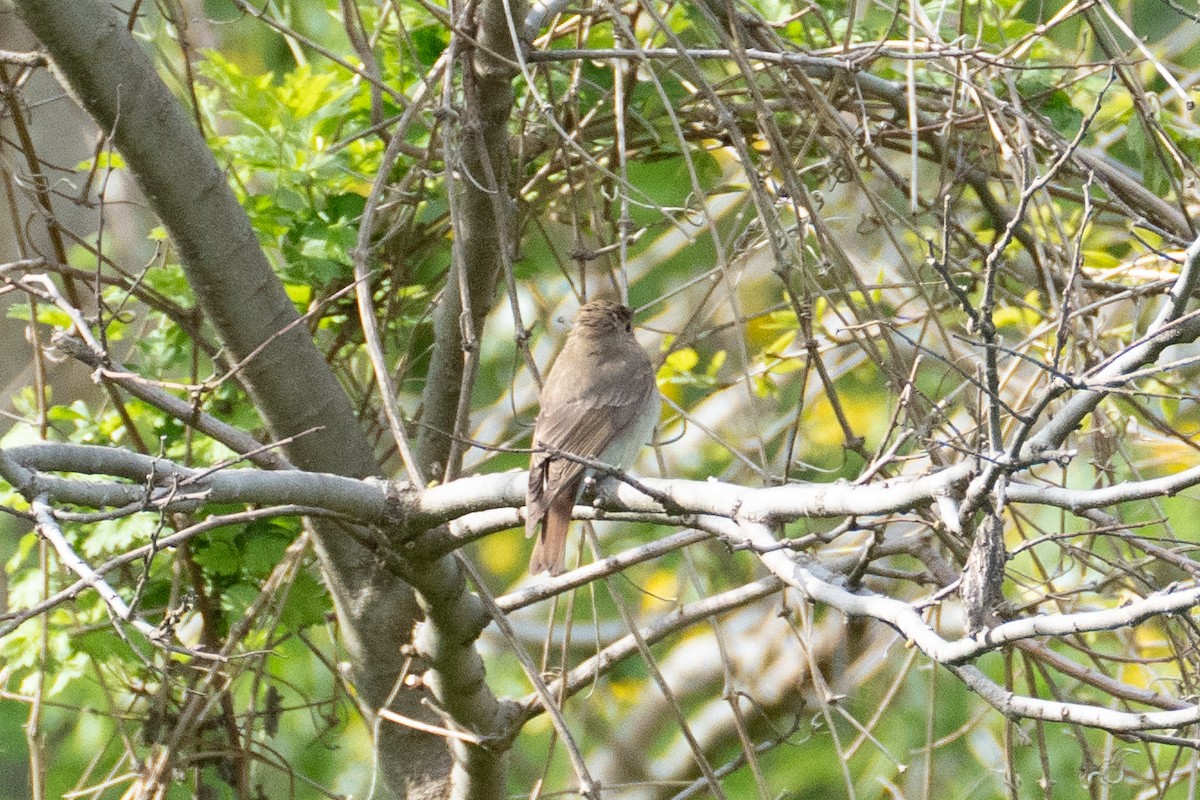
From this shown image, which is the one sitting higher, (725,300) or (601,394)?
(725,300)

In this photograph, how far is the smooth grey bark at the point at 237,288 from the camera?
8.91ft

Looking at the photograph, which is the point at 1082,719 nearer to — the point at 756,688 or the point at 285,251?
the point at 285,251

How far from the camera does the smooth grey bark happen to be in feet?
8.91

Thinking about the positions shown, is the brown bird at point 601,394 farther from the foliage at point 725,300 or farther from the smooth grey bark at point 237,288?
the smooth grey bark at point 237,288

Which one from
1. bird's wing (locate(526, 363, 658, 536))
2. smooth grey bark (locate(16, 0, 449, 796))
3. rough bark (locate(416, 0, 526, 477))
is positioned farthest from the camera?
bird's wing (locate(526, 363, 658, 536))

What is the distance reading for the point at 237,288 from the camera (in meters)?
2.97

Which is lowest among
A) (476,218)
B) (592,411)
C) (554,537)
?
(554,537)

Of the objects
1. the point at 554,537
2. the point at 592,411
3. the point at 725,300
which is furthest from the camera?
the point at 725,300

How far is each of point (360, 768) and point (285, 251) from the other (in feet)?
9.03

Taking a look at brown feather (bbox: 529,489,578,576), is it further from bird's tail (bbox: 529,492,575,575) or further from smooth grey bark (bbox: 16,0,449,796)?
smooth grey bark (bbox: 16,0,449,796)

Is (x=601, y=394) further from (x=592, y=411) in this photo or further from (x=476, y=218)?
(x=476, y=218)

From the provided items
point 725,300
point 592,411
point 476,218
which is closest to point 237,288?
point 476,218

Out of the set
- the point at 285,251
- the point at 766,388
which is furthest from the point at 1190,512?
the point at 285,251

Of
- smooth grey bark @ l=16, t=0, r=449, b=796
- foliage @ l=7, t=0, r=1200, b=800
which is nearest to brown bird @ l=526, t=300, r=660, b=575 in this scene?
foliage @ l=7, t=0, r=1200, b=800
